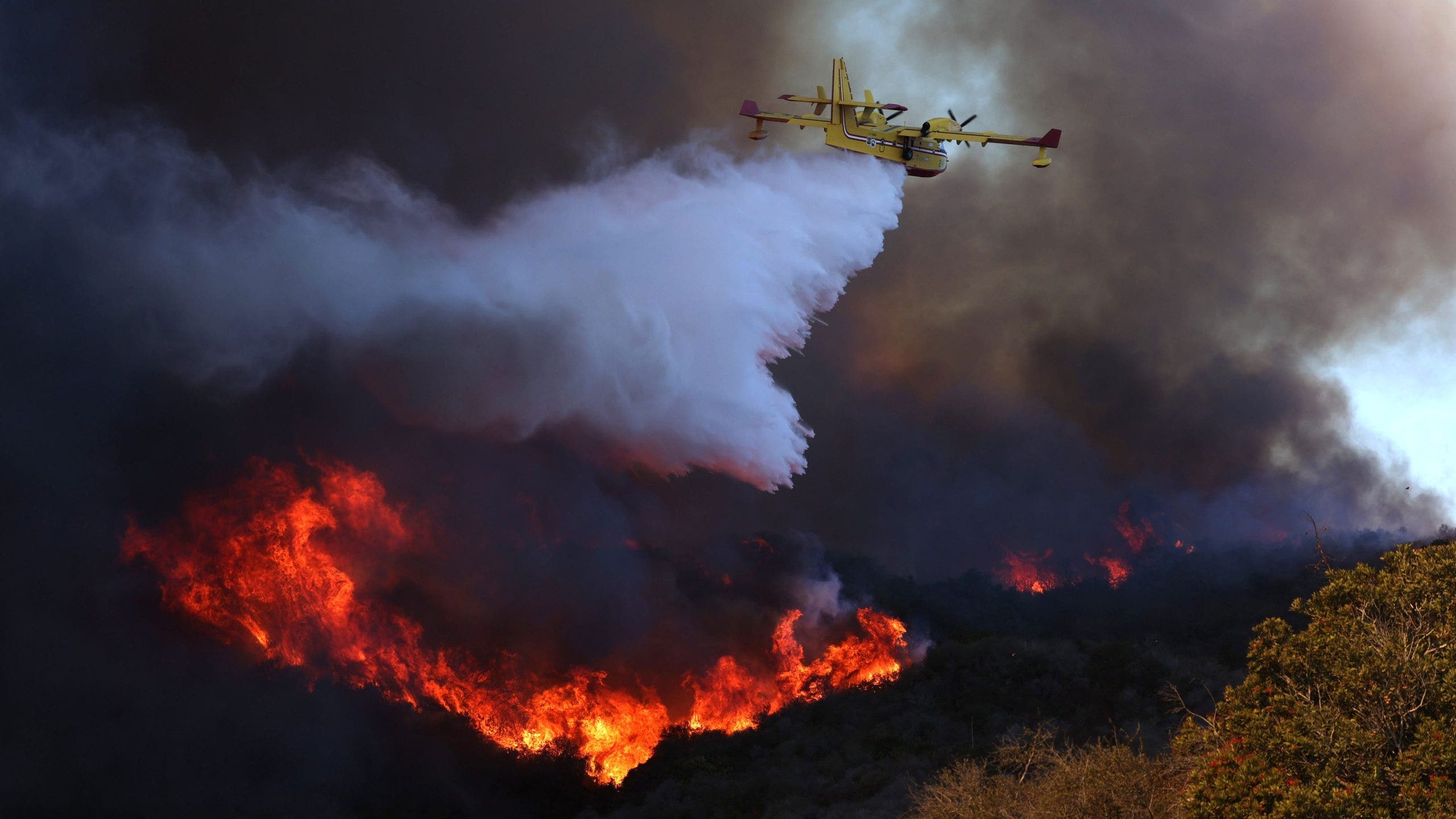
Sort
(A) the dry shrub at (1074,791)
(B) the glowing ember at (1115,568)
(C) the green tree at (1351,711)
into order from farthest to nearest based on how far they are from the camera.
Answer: (B) the glowing ember at (1115,568), (A) the dry shrub at (1074,791), (C) the green tree at (1351,711)

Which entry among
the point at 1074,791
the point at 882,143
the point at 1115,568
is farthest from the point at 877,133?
the point at 1115,568

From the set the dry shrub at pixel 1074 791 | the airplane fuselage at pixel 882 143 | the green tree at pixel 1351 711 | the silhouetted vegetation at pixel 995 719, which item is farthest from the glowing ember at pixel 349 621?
the green tree at pixel 1351 711

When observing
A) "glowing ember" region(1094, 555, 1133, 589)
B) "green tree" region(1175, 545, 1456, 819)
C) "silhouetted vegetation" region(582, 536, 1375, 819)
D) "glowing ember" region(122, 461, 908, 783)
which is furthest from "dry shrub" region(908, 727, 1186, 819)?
"glowing ember" region(1094, 555, 1133, 589)

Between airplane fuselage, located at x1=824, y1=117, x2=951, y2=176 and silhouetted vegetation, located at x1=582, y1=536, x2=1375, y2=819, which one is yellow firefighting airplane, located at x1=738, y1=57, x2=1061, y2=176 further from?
silhouetted vegetation, located at x1=582, y1=536, x2=1375, y2=819

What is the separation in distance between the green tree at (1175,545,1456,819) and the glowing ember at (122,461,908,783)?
4180 cm

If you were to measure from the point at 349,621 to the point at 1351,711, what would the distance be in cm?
5287

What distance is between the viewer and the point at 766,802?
53031 millimetres

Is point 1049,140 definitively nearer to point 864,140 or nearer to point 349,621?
point 864,140

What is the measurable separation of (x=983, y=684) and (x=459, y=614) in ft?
112

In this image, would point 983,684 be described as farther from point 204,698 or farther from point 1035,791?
point 204,698

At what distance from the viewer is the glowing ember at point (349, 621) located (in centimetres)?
5897

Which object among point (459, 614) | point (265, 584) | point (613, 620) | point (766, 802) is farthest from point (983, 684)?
point (265, 584)

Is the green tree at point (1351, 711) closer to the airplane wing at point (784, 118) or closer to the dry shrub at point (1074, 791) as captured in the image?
A: the dry shrub at point (1074, 791)

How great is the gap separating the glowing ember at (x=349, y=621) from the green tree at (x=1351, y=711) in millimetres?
41804
